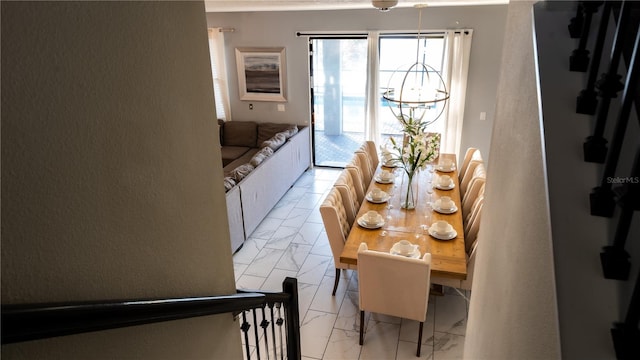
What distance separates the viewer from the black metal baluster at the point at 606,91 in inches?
32.8

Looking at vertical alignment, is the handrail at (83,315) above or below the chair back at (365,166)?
above

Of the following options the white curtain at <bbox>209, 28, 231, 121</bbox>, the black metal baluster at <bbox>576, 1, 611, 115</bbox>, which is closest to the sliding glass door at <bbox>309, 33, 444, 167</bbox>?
the white curtain at <bbox>209, 28, 231, 121</bbox>

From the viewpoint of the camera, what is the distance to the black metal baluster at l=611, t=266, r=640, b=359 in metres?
0.72

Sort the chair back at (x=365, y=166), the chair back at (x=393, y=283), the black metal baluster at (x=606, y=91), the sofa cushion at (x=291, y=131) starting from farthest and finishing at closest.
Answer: the sofa cushion at (x=291, y=131)
the chair back at (x=365, y=166)
the chair back at (x=393, y=283)
the black metal baluster at (x=606, y=91)

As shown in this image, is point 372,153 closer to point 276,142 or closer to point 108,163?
point 276,142

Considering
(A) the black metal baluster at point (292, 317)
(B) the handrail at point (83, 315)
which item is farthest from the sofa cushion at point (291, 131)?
(B) the handrail at point (83, 315)

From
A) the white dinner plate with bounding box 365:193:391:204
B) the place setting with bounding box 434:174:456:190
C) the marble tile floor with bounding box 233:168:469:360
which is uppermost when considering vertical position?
the place setting with bounding box 434:174:456:190

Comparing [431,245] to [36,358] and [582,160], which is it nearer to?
[582,160]

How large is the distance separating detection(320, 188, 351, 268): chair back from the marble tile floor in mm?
527

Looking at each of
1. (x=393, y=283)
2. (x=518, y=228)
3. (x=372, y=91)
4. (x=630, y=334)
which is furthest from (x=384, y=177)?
(x=630, y=334)

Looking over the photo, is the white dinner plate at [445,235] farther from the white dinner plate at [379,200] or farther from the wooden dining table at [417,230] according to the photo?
the white dinner plate at [379,200]

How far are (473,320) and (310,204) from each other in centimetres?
443

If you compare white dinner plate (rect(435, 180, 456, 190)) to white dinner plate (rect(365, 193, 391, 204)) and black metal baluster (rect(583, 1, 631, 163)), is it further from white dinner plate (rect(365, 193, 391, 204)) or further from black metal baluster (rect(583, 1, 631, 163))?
black metal baluster (rect(583, 1, 631, 163))

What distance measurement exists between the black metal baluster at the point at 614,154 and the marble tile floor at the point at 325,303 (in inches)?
117
